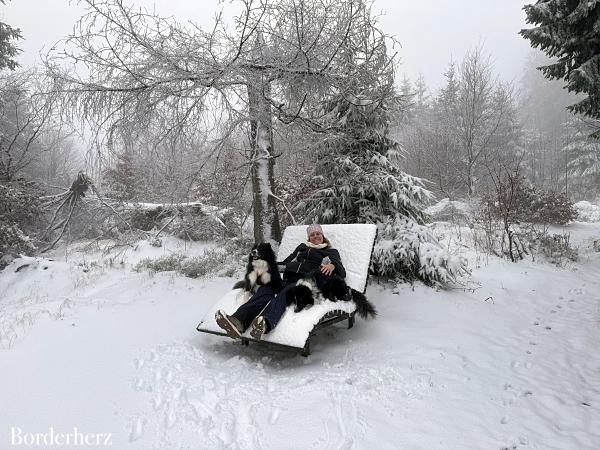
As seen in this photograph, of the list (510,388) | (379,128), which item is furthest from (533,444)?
(379,128)

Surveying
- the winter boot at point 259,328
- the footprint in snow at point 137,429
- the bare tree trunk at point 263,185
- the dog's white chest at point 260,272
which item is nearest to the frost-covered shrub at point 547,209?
the bare tree trunk at point 263,185

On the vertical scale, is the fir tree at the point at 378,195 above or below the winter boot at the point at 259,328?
above

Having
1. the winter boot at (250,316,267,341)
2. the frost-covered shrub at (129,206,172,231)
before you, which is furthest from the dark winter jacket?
the frost-covered shrub at (129,206,172,231)

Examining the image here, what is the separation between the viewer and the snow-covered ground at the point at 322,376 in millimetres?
2852

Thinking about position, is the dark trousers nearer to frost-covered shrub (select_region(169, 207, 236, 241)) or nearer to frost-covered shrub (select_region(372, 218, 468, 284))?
frost-covered shrub (select_region(372, 218, 468, 284))

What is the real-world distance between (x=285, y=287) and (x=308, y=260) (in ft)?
2.81

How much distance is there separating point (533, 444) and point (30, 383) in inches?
165

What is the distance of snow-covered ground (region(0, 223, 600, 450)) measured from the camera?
9.36ft

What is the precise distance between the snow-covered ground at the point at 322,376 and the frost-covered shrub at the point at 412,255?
322mm

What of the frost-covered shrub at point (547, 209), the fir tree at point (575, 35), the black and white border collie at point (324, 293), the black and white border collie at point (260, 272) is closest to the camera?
the black and white border collie at point (324, 293)

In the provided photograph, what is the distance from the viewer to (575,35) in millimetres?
6973

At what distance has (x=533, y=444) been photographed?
2.79 meters

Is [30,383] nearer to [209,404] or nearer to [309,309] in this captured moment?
[209,404]

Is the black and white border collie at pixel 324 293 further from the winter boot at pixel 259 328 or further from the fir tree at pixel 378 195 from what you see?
the fir tree at pixel 378 195
